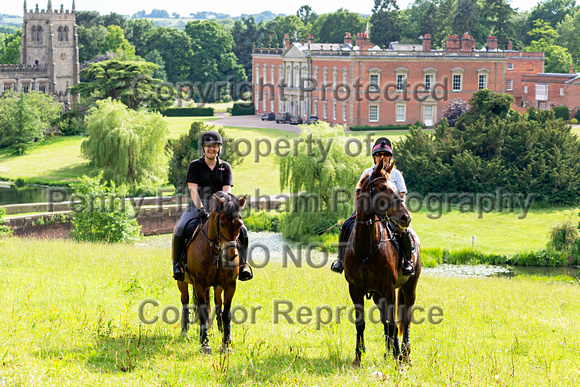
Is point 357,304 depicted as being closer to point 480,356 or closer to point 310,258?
point 480,356

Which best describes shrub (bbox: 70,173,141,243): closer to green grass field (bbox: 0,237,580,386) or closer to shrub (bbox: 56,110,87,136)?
green grass field (bbox: 0,237,580,386)

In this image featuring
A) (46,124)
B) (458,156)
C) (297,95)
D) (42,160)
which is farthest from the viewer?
(297,95)

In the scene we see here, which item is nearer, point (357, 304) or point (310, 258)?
point (357, 304)

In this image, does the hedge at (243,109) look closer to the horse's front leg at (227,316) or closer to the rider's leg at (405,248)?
the horse's front leg at (227,316)

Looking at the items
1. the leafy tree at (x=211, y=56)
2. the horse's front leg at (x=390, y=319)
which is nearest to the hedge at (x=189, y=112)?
the leafy tree at (x=211, y=56)

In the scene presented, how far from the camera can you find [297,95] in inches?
2781

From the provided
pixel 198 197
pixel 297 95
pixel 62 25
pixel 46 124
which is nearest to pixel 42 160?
pixel 46 124

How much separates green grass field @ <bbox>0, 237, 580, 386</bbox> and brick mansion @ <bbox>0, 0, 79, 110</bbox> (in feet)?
252

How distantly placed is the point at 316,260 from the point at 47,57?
68.6m

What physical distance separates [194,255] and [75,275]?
505 centimetres

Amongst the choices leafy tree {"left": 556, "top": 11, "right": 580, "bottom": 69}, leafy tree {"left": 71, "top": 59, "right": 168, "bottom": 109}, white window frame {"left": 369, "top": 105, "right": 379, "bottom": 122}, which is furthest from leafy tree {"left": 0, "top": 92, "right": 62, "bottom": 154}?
leafy tree {"left": 556, "top": 11, "right": 580, "bottom": 69}

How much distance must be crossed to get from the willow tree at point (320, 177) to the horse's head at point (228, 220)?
24005 millimetres

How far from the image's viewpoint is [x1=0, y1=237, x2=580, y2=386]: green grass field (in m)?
7.77

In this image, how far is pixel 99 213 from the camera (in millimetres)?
24891
